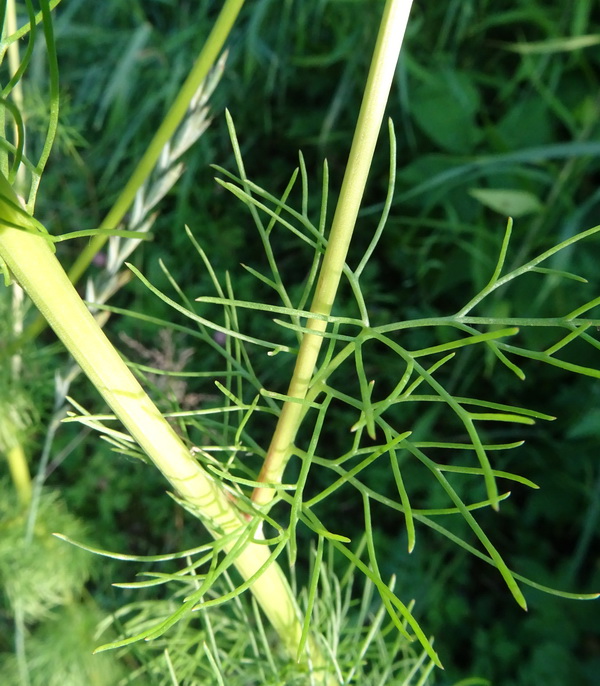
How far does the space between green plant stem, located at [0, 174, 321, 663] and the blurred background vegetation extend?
1.95ft

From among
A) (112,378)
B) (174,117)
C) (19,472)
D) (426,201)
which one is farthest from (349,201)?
(426,201)

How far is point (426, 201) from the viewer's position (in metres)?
1.09

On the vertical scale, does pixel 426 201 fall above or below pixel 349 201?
below

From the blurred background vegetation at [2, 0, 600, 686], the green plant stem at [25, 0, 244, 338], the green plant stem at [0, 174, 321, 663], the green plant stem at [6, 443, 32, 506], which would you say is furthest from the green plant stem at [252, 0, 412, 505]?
the blurred background vegetation at [2, 0, 600, 686]

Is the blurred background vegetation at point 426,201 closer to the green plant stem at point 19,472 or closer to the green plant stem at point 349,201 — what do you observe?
the green plant stem at point 19,472

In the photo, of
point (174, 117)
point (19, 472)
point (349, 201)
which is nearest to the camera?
point (349, 201)

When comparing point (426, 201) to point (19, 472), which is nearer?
point (19, 472)

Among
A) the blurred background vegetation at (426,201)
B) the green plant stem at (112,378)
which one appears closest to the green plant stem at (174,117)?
the green plant stem at (112,378)

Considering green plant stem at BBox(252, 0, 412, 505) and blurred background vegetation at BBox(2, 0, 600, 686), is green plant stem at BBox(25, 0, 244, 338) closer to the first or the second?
green plant stem at BBox(252, 0, 412, 505)

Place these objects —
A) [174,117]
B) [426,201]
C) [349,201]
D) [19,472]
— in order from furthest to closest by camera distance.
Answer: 1. [426,201]
2. [19,472]
3. [174,117]
4. [349,201]

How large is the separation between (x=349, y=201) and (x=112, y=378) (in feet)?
0.39

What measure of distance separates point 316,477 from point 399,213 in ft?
1.53

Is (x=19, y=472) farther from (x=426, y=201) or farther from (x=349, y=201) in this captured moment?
(x=426, y=201)

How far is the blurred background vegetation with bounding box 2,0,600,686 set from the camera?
987mm
